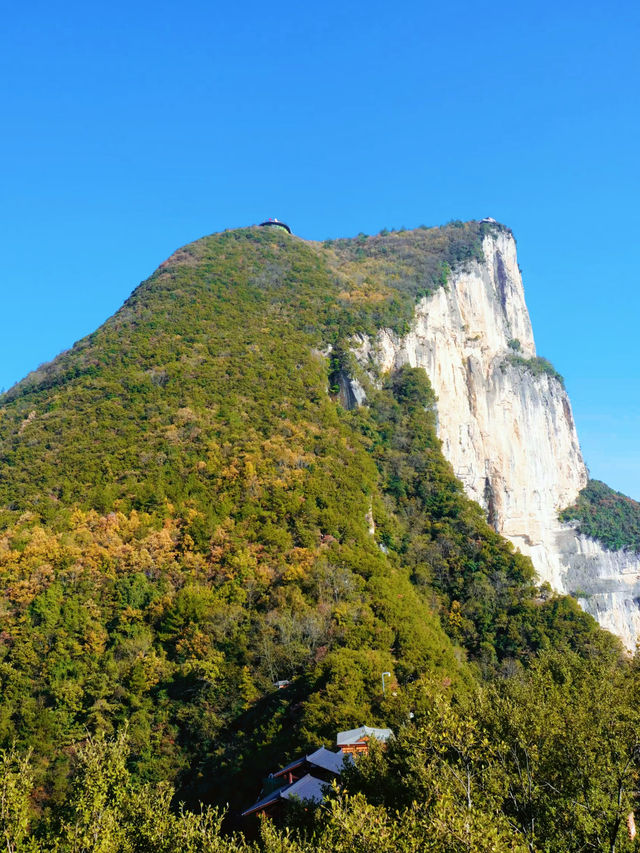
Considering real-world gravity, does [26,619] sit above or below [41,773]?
above

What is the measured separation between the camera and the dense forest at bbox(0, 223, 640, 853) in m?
18.1

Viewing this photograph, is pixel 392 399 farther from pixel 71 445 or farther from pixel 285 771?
pixel 285 771

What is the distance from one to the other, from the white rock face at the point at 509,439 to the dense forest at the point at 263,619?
681cm

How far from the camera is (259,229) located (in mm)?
109688

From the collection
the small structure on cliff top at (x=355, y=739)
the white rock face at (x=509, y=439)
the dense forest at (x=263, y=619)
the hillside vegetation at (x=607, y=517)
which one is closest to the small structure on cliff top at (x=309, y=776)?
the small structure on cliff top at (x=355, y=739)

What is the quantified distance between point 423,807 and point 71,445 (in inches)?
1916

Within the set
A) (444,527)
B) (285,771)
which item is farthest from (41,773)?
(444,527)

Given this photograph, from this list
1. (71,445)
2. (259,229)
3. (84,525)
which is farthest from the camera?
(259,229)

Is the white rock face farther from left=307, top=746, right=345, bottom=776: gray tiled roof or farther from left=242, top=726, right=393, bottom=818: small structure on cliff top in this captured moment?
left=307, top=746, right=345, bottom=776: gray tiled roof

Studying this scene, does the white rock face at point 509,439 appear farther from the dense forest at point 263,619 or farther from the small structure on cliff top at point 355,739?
the small structure on cliff top at point 355,739

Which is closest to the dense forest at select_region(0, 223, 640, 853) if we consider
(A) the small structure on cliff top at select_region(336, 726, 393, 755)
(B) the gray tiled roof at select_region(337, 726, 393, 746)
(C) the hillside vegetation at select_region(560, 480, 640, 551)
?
(B) the gray tiled roof at select_region(337, 726, 393, 746)

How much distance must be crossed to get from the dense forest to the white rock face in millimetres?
6810

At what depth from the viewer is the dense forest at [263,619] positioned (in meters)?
18.1

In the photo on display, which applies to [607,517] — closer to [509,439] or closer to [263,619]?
[509,439]
